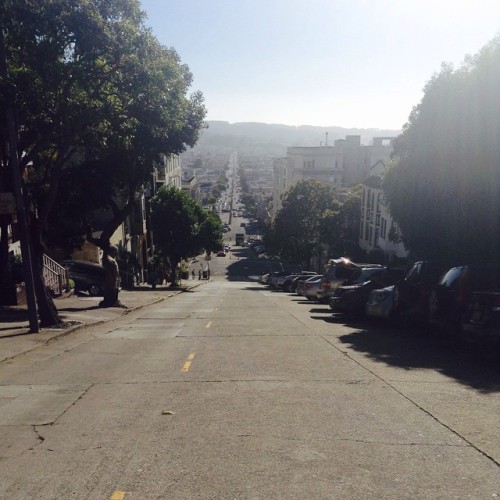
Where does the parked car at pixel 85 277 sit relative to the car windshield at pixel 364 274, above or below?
below

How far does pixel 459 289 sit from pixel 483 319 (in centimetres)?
182

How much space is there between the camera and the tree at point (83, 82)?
1472 centimetres

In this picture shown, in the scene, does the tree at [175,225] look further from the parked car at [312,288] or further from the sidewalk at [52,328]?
the sidewalk at [52,328]

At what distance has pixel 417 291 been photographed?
51.0 feet

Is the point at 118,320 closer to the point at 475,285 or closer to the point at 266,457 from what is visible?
the point at 475,285

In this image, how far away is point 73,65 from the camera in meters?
15.3

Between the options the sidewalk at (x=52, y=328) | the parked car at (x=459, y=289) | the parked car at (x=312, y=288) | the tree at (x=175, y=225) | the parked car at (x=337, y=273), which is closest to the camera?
the parked car at (x=459, y=289)

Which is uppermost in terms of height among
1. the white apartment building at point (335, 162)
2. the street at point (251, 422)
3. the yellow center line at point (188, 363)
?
the white apartment building at point (335, 162)

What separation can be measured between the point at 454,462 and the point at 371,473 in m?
0.87

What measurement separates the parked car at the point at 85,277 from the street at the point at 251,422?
18147mm

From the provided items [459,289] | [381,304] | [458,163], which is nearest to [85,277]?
[381,304]

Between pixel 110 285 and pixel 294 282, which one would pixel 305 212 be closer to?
pixel 294 282

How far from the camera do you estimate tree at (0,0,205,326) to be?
14.7 metres

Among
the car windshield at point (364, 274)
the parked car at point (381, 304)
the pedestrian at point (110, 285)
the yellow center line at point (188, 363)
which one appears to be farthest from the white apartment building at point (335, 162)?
the yellow center line at point (188, 363)
